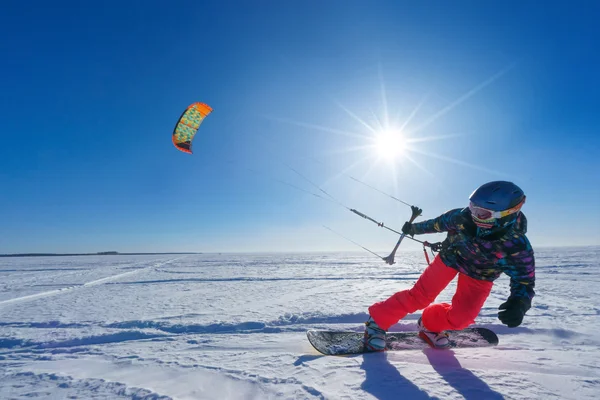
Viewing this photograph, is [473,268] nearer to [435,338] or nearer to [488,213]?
[488,213]

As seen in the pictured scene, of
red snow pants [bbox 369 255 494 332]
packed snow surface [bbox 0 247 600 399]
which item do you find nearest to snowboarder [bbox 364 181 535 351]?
red snow pants [bbox 369 255 494 332]

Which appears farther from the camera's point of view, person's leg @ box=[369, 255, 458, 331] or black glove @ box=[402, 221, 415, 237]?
black glove @ box=[402, 221, 415, 237]

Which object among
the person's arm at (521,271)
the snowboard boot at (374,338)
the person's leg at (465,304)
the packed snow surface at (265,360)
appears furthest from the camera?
the snowboard boot at (374,338)

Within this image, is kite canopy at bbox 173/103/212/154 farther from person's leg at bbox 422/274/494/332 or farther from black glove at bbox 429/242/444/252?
person's leg at bbox 422/274/494/332

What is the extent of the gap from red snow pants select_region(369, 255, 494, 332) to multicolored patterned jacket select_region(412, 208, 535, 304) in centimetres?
8

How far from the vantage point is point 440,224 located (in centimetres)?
280

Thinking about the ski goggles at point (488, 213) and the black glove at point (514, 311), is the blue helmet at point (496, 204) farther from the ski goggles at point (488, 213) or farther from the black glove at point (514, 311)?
the black glove at point (514, 311)

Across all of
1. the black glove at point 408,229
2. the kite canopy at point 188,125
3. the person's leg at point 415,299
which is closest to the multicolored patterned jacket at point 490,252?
the person's leg at point 415,299

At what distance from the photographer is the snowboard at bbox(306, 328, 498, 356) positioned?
8.59 feet

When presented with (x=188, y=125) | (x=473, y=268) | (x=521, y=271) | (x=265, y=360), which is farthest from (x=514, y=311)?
(x=188, y=125)

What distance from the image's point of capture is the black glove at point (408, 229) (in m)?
3.08

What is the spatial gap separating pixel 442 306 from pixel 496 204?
3.56ft

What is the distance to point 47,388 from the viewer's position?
1973mm

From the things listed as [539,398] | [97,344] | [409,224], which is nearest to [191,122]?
[97,344]
